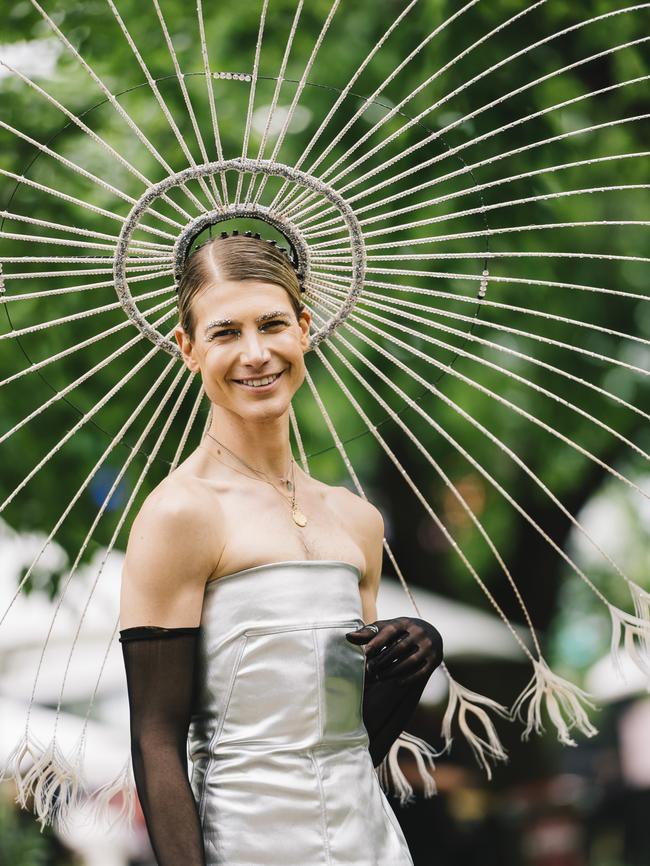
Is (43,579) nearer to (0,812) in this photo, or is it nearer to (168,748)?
(0,812)

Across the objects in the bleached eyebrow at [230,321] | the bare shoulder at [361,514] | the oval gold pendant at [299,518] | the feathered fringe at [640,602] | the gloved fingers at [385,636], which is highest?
the bleached eyebrow at [230,321]

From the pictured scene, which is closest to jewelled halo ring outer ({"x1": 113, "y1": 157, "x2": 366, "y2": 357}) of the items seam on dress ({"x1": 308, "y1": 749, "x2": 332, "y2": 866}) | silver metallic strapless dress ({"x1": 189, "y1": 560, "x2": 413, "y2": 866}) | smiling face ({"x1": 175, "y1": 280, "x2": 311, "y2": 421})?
smiling face ({"x1": 175, "y1": 280, "x2": 311, "y2": 421})

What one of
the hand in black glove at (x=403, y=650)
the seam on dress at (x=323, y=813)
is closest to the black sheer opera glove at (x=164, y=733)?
the seam on dress at (x=323, y=813)

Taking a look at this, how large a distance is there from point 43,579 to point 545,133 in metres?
3.63

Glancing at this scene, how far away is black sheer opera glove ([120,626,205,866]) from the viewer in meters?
2.33

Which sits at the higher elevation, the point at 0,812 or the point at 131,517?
the point at 131,517

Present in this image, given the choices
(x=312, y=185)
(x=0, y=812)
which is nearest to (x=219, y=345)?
(x=312, y=185)

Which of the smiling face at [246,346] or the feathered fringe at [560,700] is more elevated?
the smiling face at [246,346]

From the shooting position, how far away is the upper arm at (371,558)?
9.50ft

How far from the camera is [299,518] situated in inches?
107

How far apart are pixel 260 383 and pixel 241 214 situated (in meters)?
0.38

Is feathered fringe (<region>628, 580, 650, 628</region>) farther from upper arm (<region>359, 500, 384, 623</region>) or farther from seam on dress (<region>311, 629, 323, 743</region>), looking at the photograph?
seam on dress (<region>311, 629, 323, 743</region>)

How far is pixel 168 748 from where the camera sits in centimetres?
239

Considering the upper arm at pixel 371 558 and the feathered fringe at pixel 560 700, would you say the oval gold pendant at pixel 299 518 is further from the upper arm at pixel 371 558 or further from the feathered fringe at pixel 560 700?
the feathered fringe at pixel 560 700
